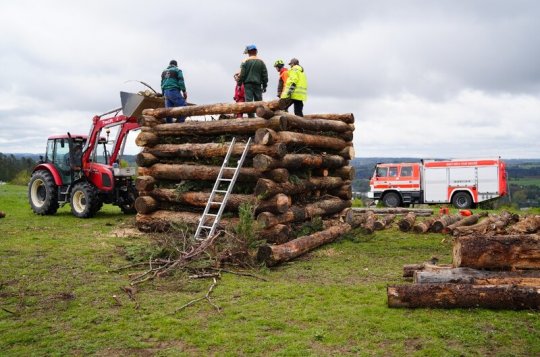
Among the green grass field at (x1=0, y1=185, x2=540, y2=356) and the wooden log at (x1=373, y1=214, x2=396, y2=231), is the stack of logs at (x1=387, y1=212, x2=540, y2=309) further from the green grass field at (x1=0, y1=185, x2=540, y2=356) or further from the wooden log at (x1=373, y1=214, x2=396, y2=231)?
the wooden log at (x1=373, y1=214, x2=396, y2=231)

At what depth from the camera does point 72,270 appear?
30.6ft

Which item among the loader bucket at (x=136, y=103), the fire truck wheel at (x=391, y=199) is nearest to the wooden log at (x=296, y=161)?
the loader bucket at (x=136, y=103)

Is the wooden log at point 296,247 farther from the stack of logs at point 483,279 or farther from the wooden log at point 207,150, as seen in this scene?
the stack of logs at point 483,279

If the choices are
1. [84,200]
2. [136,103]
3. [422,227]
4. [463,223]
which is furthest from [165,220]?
[463,223]

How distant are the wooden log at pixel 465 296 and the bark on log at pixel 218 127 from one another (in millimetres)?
5873

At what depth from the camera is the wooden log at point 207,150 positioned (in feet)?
38.3

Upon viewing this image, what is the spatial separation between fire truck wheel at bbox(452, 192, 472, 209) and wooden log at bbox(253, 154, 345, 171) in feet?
47.0

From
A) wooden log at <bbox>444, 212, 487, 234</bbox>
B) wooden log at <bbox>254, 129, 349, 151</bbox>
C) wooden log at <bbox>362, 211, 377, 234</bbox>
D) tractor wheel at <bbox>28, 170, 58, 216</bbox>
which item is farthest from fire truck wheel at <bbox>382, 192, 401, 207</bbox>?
tractor wheel at <bbox>28, 170, 58, 216</bbox>

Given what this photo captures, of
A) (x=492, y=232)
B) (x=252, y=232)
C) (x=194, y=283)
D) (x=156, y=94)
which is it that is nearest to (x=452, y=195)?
(x=492, y=232)

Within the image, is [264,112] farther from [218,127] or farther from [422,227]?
[422,227]

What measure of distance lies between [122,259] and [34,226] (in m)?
6.12

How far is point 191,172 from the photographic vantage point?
13008 mm

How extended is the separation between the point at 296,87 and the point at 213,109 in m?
2.26

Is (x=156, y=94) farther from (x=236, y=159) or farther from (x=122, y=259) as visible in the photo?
(x=122, y=259)
